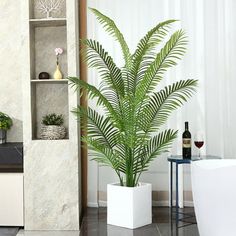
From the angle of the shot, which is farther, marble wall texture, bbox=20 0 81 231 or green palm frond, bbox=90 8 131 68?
marble wall texture, bbox=20 0 81 231

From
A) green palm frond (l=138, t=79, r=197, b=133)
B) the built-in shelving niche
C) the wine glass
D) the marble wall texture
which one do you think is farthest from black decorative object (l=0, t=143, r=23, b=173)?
the wine glass

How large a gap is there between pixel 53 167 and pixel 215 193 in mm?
1507

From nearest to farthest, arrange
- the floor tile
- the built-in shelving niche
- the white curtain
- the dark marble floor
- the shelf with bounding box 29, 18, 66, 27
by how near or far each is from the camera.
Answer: the dark marble floor < the floor tile < the shelf with bounding box 29, 18, 66, 27 < the built-in shelving niche < the white curtain

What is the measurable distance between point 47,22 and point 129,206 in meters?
1.89

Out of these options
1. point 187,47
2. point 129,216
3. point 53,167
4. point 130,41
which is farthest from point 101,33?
point 129,216

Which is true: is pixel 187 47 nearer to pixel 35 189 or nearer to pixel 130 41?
pixel 130 41

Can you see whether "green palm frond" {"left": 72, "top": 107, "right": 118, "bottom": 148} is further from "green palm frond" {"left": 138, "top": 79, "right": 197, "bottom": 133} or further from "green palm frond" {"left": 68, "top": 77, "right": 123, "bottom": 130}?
"green palm frond" {"left": 138, "top": 79, "right": 197, "bottom": 133}

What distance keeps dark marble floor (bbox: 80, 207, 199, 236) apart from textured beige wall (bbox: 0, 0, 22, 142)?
3.87 ft

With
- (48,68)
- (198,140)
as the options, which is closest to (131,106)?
(198,140)

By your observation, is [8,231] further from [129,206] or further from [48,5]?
[48,5]

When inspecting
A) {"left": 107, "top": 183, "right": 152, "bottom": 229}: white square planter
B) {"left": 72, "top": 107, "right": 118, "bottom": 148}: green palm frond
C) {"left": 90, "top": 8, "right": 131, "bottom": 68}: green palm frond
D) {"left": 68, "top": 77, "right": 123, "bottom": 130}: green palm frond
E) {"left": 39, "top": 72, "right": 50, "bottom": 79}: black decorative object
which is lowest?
{"left": 107, "top": 183, "right": 152, "bottom": 229}: white square planter

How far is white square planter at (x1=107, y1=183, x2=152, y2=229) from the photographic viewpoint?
372cm

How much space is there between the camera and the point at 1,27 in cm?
438

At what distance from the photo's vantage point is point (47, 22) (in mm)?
3969
